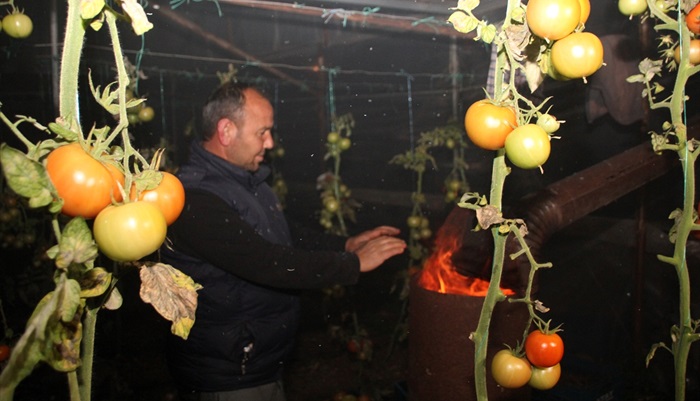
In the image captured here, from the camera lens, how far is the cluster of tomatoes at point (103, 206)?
65 centimetres

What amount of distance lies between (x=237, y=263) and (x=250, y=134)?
0.71m

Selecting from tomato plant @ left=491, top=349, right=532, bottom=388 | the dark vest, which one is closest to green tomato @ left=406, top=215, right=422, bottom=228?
the dark vest

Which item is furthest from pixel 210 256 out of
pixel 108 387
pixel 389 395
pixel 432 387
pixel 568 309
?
pixel 568 309

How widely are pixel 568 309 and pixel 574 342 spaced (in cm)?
27

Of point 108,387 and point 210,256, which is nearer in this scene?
point 210,256

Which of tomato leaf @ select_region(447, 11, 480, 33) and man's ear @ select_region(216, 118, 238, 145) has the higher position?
tomato leaf @ select_region(447, 11, 480, 33)

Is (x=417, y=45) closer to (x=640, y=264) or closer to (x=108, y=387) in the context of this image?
(x=640, y=264)

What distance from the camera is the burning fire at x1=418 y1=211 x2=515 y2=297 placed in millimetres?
2238

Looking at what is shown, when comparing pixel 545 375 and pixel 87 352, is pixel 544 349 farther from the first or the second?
pixel 87 352

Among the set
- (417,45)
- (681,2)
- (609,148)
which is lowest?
(609,148)

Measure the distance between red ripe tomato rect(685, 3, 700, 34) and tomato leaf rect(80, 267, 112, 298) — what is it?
4.35 feet

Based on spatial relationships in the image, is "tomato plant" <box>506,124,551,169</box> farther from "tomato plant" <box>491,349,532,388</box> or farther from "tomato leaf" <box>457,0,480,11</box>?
"tomato plant" <box>491,349,532,388</box>

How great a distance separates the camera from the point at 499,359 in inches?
46.3

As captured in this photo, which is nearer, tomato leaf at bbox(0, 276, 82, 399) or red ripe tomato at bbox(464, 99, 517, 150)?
tomato leaf at bbox(0, 276, 82, 399)
